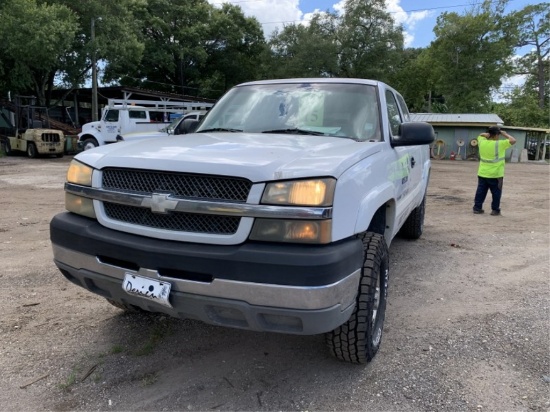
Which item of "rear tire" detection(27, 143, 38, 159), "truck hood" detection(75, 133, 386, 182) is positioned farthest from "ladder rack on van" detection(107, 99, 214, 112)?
"truck hood" detection(75, 133, 386, 182)

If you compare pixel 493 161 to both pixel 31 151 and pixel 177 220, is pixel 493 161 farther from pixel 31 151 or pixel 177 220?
pixel 31 151

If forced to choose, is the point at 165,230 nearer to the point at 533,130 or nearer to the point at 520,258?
the point at 520,258

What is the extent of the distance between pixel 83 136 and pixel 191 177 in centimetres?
1935

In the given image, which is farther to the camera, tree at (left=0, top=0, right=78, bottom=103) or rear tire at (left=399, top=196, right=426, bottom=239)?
tree at (left=0, top=0, right=78, bottom=103)

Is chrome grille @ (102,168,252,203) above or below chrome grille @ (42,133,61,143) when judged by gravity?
above

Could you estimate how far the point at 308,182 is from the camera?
2203 mm

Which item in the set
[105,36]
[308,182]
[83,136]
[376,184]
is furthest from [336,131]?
[105,36]

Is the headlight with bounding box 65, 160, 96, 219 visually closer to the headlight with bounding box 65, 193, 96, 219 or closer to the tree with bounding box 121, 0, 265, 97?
the headlight with bounding box 65, 193, 96, 219

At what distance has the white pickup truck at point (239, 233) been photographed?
7.07ft

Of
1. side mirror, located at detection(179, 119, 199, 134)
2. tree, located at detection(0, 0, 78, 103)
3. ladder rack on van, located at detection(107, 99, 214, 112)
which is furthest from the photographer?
tree, located at detection(0, 0, 78, 103)

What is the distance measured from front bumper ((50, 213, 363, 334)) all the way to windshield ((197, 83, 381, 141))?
129 cm

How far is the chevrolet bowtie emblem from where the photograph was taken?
2326 mm

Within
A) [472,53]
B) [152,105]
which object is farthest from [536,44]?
[152,105]

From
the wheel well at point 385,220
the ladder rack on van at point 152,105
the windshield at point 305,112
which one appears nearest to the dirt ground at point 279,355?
the wheel well at point 385,220
